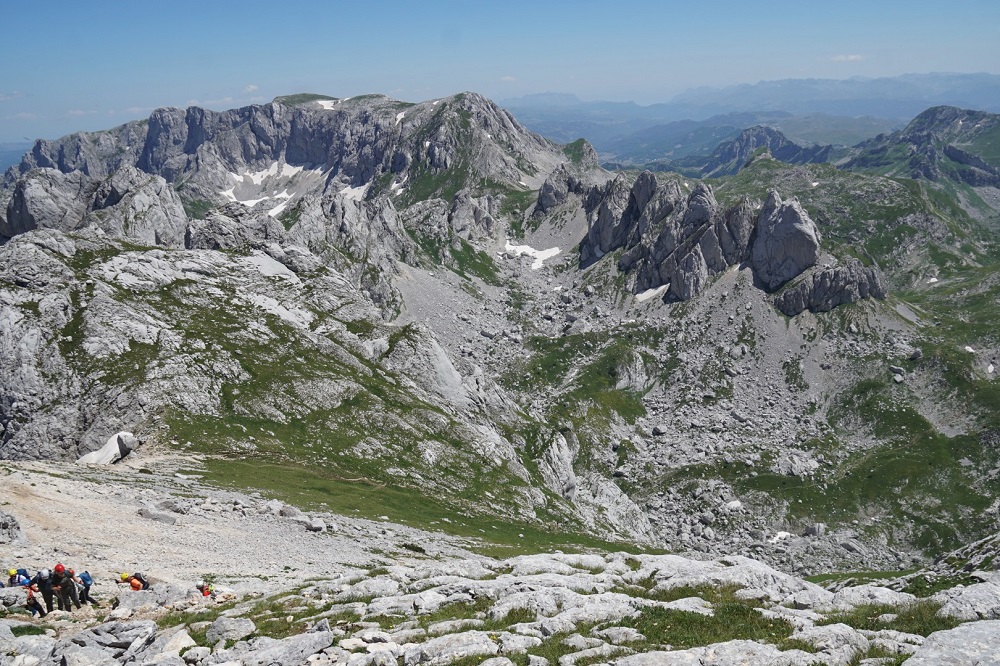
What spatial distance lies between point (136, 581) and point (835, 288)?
8321 inches

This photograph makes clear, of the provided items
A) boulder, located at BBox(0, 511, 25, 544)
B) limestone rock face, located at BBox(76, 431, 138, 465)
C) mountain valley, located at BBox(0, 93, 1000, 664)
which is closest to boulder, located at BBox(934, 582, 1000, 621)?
mountain valley, located at BBox(0, 93, 1000, 664)

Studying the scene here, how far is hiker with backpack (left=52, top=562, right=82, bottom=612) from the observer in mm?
27016

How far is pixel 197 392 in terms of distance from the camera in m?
84.7

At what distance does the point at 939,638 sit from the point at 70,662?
30.5m

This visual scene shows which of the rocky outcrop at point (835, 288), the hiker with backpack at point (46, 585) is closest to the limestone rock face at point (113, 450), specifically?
the hiker with backpack at point (46, 585)

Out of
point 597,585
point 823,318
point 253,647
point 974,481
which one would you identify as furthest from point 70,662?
point 823,318

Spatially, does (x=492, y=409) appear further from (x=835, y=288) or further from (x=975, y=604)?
(x=835, y=288)

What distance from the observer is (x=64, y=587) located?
2722 cm

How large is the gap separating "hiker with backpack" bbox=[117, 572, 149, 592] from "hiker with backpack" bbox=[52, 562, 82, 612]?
3247 mm

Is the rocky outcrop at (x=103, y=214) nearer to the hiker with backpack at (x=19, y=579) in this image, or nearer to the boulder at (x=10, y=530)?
the boulder at (x=10, y=530)

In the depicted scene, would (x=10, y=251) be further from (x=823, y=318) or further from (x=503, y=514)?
(x=823, y=318)

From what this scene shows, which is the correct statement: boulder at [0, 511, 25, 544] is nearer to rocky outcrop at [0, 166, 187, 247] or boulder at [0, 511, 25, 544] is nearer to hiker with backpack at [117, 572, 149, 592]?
hiker with backpack at [117, 572, 149, 592]

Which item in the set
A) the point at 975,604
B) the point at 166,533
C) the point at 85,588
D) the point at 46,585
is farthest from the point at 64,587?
the point at 975,604

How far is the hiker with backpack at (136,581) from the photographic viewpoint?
101 feet
